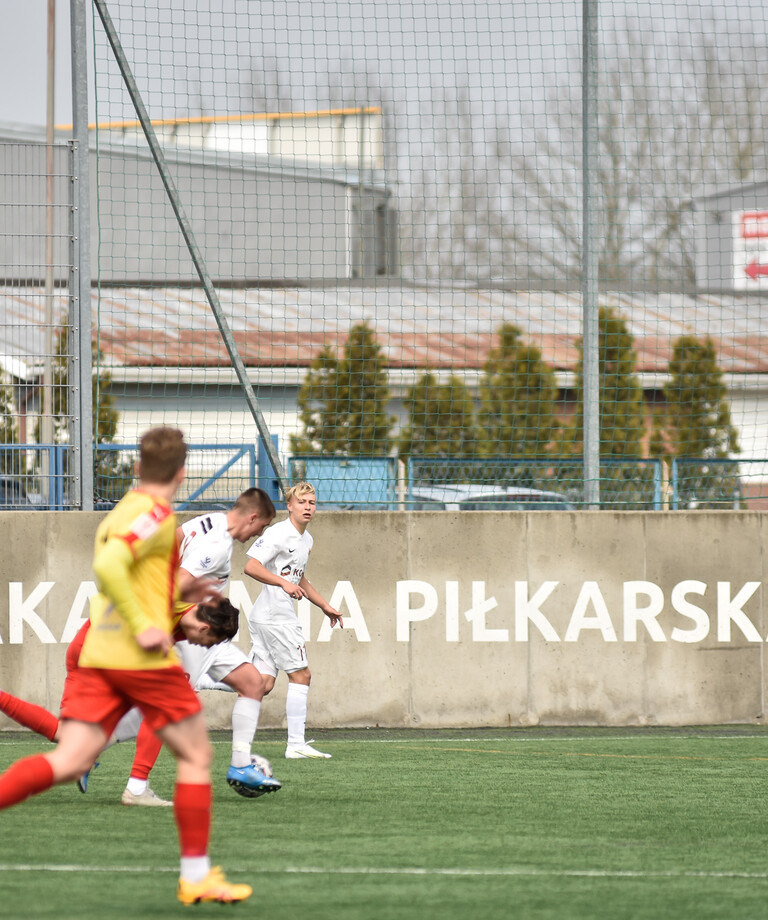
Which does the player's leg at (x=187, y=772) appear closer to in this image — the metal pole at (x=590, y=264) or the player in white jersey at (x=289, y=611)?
the player in white jersey at (x=289, y=611)

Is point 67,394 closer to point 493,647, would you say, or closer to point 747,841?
point 493,647

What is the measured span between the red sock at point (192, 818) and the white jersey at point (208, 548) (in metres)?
2.36

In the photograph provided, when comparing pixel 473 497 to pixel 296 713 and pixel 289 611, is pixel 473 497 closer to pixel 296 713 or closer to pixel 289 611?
pixel 289 611

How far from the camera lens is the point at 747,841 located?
6180 mm

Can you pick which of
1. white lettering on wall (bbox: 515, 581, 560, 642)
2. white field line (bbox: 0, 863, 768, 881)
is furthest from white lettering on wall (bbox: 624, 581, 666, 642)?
white field line (bbox: 0, 863, 768, 881)

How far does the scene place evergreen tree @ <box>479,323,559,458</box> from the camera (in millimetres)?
16312

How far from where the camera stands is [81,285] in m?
11.0

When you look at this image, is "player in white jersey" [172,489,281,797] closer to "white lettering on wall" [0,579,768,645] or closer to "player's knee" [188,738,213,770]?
"player's knee" [188,738,213,770]

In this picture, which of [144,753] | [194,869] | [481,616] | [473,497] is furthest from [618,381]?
[194,869]

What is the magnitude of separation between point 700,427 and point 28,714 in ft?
40.5

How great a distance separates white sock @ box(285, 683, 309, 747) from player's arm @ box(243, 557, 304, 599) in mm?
872

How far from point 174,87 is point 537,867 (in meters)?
7.64

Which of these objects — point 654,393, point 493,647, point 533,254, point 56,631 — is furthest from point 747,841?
point 654,393

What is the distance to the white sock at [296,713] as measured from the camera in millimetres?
9266
